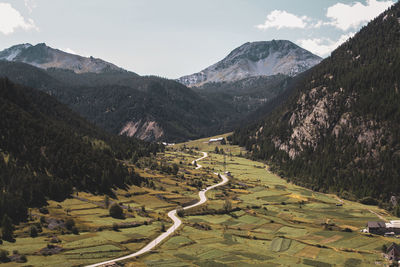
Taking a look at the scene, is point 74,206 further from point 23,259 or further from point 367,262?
point 367,262

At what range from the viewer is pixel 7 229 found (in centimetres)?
12506

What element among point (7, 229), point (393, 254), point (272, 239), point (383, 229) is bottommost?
point (272, 239)

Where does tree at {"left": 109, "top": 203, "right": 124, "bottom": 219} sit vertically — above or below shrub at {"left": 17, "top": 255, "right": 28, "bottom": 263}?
above

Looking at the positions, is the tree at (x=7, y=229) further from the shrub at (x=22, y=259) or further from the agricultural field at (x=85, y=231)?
the shrub at (x=22, y=259)

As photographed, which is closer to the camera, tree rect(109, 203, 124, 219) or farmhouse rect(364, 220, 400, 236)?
farmhouse rect(364, 220, 400, 236)

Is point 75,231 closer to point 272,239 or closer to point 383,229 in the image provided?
point 272,239

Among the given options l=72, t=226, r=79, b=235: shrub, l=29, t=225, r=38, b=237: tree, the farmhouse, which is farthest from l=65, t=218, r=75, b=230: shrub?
the farmhouse

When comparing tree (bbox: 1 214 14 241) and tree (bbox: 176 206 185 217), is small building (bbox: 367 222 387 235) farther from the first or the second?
tree (bbox: 1 214 14 241)

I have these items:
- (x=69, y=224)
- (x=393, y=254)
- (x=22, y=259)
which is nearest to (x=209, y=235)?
(x=69, y=224)

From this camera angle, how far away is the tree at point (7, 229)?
406 ft

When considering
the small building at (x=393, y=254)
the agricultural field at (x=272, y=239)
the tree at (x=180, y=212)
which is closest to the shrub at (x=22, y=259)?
the agricultural field at (x=272, y=239)

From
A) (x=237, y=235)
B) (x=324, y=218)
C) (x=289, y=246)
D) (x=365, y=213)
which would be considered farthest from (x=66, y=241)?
(x=365, y=213)

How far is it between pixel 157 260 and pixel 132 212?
193 ft

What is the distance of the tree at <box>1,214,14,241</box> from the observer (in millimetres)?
123750
